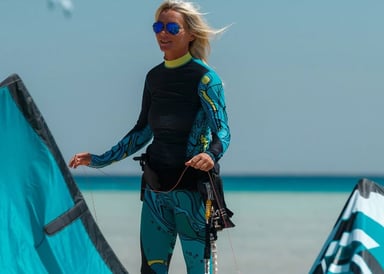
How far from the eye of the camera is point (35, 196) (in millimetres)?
3266

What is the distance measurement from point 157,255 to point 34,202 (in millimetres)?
528

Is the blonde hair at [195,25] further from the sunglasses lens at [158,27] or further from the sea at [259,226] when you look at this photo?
the sea at [259,226]

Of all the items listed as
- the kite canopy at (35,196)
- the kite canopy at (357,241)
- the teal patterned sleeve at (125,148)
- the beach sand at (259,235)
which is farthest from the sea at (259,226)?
the kite canopy at (357,241)

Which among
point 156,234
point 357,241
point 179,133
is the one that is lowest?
point 156,234

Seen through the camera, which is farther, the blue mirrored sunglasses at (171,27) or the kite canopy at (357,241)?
the blue mirrored sunglasses at (171,27)

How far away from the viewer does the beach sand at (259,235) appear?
221 inches

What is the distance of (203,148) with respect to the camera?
3406 mm

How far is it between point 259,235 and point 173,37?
4.35 m

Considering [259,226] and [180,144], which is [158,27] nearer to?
[180,144]

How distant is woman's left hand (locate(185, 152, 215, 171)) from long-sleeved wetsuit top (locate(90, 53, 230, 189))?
0.12m

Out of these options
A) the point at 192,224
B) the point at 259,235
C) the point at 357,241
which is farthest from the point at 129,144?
the point at 259,235

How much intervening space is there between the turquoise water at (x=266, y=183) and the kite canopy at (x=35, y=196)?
1190 centimetres

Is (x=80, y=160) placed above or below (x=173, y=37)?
below

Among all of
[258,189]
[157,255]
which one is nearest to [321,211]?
[258,189]
